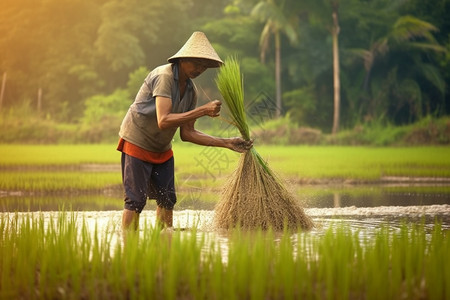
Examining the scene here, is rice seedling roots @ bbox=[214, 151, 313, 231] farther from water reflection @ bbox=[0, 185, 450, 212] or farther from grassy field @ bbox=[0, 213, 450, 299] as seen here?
water reflection @ bbox=[0, 185, 450, 212]

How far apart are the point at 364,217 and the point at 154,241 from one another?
3351 mm

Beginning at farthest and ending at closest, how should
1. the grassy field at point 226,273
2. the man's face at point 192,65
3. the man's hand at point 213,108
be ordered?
the man's face at point 192,65 → the man's hand at point 213,108 → the grassy field at point 226,273

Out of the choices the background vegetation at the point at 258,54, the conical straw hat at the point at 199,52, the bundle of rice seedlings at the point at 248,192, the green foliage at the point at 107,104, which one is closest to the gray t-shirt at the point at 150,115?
the conical straw hat at the point at 199,52

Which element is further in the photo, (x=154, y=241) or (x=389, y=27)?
(x=389, y=27)

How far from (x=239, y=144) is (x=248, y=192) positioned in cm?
36

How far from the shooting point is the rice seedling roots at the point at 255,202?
5949 mm

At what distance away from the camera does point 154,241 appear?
4410 millimetres

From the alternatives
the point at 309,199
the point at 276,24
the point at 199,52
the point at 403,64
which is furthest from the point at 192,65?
the point at 403,64

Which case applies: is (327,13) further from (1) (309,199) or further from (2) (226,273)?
(2) (226,273)

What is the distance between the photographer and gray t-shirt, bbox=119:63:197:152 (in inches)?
223

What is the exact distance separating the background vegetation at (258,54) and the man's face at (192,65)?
2227cm

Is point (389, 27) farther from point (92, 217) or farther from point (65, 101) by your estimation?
point (92, 217)

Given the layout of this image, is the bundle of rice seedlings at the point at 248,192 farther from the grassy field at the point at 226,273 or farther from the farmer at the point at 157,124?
the grassy field at the point at 226,273

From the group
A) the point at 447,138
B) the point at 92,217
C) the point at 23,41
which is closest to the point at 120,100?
the point at 23,41
